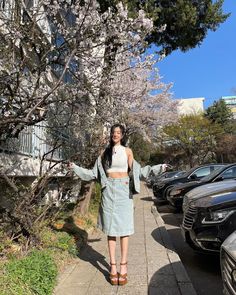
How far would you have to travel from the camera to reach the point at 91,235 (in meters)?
7.79

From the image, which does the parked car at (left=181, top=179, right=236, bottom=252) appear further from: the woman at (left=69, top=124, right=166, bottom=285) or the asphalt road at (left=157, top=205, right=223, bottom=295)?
the woman at (left=69, top=124, right=166, bottom=285)

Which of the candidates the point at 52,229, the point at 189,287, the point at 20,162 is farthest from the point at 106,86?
the point at 189,287

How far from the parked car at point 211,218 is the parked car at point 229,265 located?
1.81 meters

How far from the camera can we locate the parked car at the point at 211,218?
5.04 m

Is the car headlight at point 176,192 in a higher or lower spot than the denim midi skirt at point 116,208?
lower

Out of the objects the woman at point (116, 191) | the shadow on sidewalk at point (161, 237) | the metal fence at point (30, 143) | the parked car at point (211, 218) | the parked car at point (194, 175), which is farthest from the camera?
the parked car at point (194, 175)

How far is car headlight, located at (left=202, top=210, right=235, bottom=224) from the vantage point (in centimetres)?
511

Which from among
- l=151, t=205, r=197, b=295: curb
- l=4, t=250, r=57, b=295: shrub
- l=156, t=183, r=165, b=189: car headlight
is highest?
l=156, t=183, r=165, b=189: car headlight

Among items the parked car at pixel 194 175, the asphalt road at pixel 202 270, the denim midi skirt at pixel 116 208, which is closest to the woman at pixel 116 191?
the denim midi skirt at pixel 116 208

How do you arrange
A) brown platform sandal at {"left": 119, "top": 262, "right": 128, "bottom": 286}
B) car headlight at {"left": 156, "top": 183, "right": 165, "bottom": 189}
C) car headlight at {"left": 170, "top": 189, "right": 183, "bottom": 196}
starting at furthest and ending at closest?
car headlight at {"left": 156, "top": 183, "right": 165, "bottom": 189} → car headlight at {"left": 170, "top": 189, "right": 183, "bottom": 196} → brown platform sandal at {"left": 119, "top": 262, "right": 128, "bottom": 286}

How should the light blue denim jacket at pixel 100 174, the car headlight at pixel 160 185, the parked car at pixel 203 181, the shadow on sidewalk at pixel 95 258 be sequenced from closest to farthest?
1. the light blue denim jacket at pixel 100 174
2. the shadow on sidewalk at pixel 95 258
3. the parked car at pixel 203 181
4. the car headlight at pixel 160 185

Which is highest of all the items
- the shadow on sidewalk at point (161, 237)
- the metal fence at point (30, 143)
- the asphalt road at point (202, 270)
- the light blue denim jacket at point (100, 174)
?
the metal fence at point (30, 143)

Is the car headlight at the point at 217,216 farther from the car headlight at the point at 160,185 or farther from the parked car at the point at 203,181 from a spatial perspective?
the car headlight at the point at 160,185

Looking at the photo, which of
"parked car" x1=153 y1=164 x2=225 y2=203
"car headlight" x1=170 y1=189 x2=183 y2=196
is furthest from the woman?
"parked car" x1=153 y1=164 x2=225 y2=203
